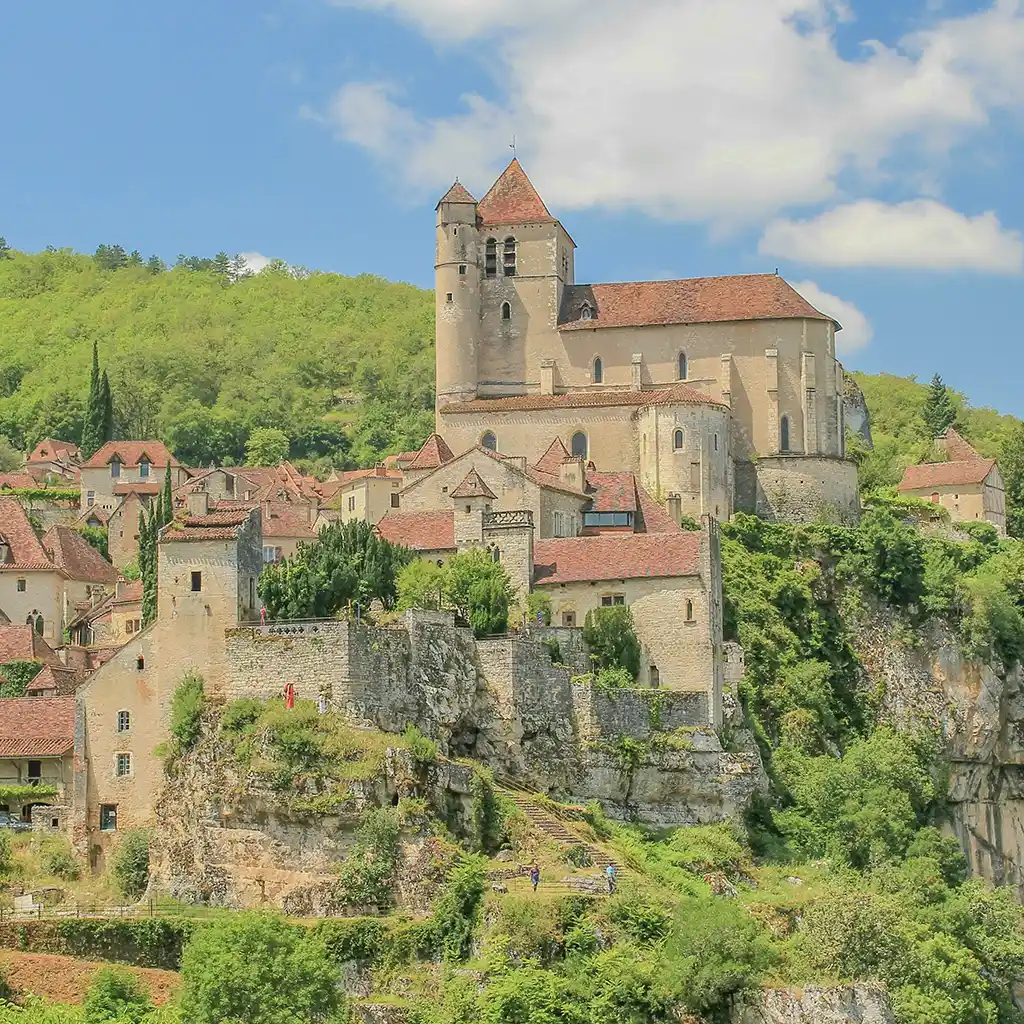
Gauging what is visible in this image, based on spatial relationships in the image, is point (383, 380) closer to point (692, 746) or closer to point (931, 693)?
point (931, 693)

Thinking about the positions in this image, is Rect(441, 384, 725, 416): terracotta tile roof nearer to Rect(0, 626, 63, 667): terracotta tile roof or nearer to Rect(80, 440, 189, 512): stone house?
Rect(0, 626, 63, 667): terracotta tile roof

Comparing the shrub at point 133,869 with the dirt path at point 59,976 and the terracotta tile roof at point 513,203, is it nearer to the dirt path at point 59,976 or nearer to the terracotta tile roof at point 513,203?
the dirt path at point 59,976

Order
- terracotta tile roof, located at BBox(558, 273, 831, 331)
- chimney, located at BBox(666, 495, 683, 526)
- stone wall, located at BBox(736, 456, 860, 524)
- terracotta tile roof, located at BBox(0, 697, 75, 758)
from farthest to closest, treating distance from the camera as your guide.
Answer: terracotta tile roof, located at BBox(558, 273, 831, 331)
stone wall, located at BBox(736, 456, 860, 524)
chimney, located at BBox(666, 495, 683, 526)
terracotta tile roof, located at BBox(0, 697, 75, 758)

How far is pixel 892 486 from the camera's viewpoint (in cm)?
11294

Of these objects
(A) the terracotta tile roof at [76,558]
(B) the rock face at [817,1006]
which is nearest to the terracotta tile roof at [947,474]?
(A) the terracotta tile roof at [76,558]

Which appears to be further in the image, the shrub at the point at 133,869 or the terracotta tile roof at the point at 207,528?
the terracotta tile roof at the point at 207,528

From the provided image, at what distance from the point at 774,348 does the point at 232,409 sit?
2486 inches

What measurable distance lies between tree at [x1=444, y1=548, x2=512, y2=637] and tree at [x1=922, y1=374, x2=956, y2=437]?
249 ft

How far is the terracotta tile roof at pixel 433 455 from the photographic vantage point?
87.8 meters

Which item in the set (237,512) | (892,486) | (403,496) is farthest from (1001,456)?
(237,512)

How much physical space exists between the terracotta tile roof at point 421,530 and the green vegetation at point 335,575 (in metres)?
2.31

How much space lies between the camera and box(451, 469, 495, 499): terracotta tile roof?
76562 mm

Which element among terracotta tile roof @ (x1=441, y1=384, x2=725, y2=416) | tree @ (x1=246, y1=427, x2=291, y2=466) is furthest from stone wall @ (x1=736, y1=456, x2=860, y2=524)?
tree @ (x1=246, y1=427, x2=291, y2=466)

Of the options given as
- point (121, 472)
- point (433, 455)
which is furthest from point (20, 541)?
point (121, 472)
